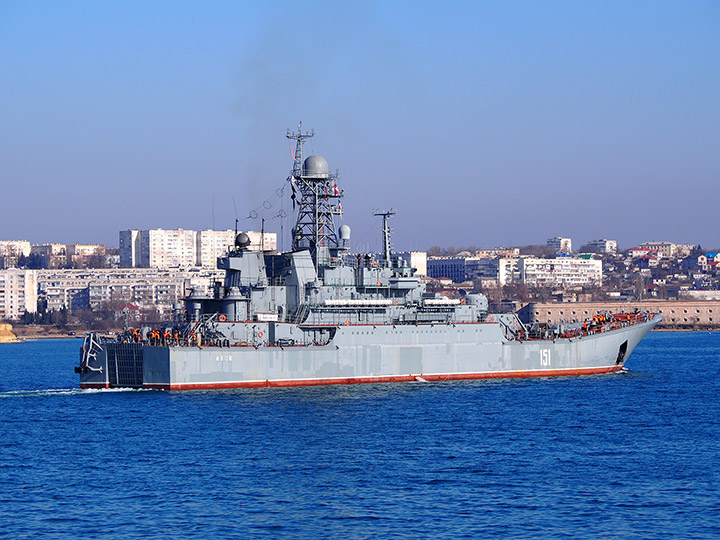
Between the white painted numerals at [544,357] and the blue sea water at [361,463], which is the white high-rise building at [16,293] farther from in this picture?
the white painted numerals at [544,357]

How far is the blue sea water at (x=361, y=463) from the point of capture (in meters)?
21.8

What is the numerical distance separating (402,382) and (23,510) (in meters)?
24.4

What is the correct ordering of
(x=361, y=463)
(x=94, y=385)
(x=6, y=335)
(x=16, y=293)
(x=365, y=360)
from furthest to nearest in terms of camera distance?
(x=16, y=293) < (x=6, y=335) < (x=365, y=360) < (x=94, y=385) < (x=361, y=463)

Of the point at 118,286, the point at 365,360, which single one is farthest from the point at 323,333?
the point at 118,286

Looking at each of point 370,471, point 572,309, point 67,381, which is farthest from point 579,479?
point 572,309

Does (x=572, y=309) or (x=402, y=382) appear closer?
(x=402, y=382)

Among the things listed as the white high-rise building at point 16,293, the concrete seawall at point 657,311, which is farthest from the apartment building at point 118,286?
the concrete seawall at point 657,311

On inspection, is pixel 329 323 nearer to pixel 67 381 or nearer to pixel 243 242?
pixel 243 242

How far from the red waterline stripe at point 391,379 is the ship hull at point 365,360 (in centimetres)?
4

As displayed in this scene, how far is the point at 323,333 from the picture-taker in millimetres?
44250

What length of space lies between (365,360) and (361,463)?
17.2 metres

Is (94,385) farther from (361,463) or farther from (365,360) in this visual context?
(361,463)

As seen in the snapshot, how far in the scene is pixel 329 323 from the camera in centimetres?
4453

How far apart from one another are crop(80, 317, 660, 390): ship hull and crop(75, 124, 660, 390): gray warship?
46mm
